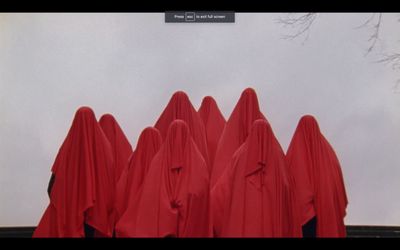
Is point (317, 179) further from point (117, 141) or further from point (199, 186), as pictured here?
point (117, 141)

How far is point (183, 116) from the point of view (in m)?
6.46

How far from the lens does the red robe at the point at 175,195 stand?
479 cm

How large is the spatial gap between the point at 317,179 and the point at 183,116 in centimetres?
165

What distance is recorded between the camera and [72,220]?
513 cm

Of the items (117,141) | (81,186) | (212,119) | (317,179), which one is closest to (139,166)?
(81,186)

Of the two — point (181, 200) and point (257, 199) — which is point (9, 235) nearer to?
point (181, 200)

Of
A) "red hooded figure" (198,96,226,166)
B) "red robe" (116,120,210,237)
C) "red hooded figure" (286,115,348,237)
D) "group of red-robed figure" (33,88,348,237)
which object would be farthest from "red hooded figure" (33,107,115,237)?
"red hooded figure" (198,96,226,166)

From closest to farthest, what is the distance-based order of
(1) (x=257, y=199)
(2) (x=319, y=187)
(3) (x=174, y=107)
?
(1) (x=257, y=199)
(2) (x=319, y=187)
(3) (x=174, y=107)

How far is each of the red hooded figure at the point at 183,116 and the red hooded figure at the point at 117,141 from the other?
0.39 m

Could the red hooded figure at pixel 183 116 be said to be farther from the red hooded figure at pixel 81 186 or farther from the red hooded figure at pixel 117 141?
the red hooded figure at pixel 81 186

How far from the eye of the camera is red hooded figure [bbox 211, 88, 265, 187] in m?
5.95

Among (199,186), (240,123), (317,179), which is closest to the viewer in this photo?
(199,186)
